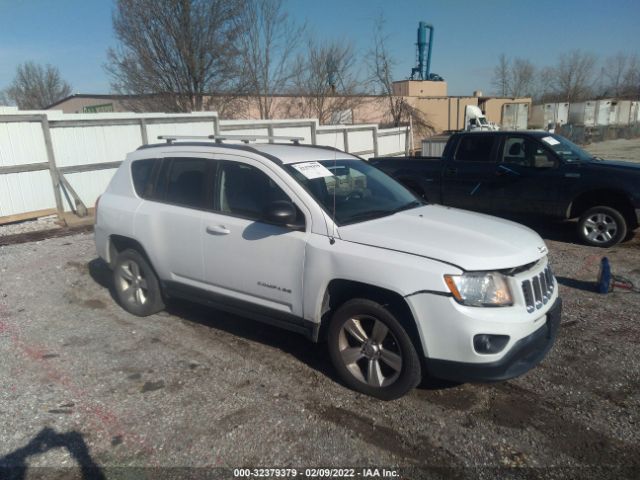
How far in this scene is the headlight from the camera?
3.20 m

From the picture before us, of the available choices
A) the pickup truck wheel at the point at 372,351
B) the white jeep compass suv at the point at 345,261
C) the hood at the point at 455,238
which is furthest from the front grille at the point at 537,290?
the pickup truck wheel at the point at 372,351

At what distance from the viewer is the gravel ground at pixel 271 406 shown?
3.05 metres

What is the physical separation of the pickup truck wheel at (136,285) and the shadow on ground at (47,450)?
6.49ft

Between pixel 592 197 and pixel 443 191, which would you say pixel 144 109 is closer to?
pixel 443 191

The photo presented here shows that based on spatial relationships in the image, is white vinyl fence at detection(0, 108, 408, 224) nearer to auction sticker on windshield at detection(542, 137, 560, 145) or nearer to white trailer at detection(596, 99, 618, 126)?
auction sticker on windshield at detection(542, 137, 560, 145)

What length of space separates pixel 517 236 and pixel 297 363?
205cm

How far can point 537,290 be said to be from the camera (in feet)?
11.6

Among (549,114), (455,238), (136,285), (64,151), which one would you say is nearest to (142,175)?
(136,285)

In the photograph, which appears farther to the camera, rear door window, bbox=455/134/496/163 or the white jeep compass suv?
rear door window, bbox=455/134/496/163

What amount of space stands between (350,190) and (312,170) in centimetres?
37

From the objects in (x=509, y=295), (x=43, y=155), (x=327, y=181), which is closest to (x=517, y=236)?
(x=509, y=295)

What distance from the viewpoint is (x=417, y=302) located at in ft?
10.7

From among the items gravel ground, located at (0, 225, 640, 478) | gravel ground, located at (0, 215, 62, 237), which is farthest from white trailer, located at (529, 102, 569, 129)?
gravel ground, located at (0, 225, 640, 478)

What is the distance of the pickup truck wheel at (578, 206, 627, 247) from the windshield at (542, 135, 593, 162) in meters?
0.90
